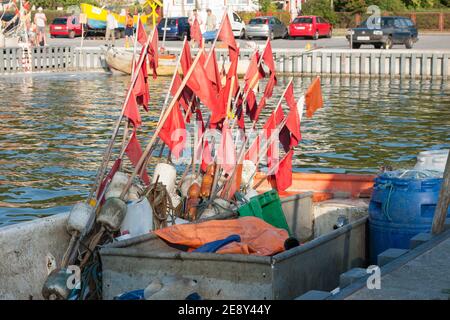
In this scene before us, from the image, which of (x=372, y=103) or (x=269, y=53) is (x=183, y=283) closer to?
(x=269, y=53)

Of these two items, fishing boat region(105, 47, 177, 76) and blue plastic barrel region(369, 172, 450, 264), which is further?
fishing boat region(105, 47, 177, 76)

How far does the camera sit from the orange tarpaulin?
8922mm

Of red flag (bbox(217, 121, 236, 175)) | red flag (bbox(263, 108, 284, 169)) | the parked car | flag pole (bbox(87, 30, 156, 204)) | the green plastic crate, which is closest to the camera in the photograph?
the green plastic crate

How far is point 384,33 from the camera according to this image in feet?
151

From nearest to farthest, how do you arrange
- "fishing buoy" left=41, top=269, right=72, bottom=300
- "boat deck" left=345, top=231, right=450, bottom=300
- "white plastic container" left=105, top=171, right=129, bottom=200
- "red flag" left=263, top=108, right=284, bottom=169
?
"boat deck" left=345, top=231, right=450, bottom=300 → "fishing buoy" left=41, top=269, right=72, bottom=300 → "white plastic container" left=105, top=171, right=129, bottom=200 → "red flag" left=263, top=108, right=284, bottom=169

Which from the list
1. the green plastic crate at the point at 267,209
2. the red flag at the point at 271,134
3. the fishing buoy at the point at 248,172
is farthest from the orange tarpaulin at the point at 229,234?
the red flag at the point at 271,134

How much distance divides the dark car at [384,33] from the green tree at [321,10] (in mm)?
23190

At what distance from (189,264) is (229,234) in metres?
1.06

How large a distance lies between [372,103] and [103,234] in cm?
2274

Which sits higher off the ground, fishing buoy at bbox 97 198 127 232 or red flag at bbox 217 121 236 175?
red flag at bbox 217 121 236 175

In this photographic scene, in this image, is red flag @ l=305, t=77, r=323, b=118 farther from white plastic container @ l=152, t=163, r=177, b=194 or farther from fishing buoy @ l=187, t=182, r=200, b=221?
white plastic container @ l=152, t=163, r=177, b=194

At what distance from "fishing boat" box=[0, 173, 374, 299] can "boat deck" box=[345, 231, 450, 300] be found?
2.90 ft

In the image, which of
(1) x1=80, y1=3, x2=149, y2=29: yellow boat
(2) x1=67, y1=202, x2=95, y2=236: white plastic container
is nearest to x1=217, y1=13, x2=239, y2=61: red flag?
(2) x1=67, y1=202, x2=95, y2=236: white plastic container
